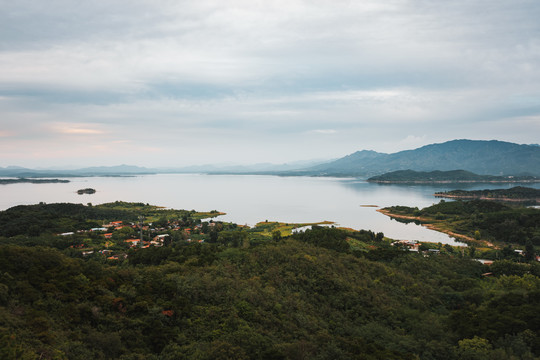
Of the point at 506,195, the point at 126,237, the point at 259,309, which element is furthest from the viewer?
the point at 506,195

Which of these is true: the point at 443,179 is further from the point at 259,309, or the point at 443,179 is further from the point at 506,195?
the point at 259,309

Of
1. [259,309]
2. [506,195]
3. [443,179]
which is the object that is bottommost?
[259,309]

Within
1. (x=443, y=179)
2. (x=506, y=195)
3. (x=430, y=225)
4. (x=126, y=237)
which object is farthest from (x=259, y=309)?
(x=443, y=179)

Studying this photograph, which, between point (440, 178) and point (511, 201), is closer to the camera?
point (511, 201)

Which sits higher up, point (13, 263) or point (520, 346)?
point (13, 263)

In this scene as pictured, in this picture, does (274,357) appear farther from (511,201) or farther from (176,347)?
(511,201)

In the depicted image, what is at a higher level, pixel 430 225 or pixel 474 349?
pixel 474 349

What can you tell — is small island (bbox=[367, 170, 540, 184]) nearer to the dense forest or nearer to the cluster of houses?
the cluster of houses

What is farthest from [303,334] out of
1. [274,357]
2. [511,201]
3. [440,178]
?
[440,178]
